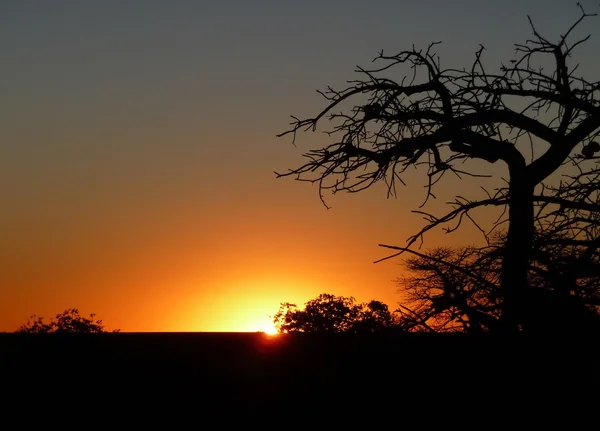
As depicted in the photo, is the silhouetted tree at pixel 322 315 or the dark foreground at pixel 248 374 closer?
the dark foreground at pixel 248 374

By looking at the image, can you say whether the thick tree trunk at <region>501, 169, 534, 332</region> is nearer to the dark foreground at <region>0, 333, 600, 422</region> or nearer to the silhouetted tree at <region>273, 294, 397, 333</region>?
the dark foreground at <region>0, 333, 600, 422</region>

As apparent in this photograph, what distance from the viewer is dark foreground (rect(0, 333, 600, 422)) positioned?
377cm

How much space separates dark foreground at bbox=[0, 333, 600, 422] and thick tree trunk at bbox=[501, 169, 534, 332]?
0.25 m

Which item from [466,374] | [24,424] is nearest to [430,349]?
[466,374]

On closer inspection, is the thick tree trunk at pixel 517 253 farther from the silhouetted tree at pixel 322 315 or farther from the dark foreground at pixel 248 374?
the silhouetted tree at pixel 322 315

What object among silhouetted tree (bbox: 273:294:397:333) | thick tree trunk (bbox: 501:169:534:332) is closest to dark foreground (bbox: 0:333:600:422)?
thick tree trunk (bbox: 501:169:534:332)

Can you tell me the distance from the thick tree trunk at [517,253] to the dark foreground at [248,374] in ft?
0.81

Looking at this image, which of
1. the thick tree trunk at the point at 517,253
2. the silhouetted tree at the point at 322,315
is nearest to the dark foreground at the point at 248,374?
the thick tree trunk at the point at 517,253

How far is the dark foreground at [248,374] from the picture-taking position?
377 centimetres

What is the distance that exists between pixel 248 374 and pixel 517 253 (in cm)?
225

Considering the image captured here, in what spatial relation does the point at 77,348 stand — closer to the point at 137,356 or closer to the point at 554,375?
the point at 137,356

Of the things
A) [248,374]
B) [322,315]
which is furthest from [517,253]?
[322,315]

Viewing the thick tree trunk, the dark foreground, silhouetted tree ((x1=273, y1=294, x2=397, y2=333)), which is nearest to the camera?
the thick tree trunk

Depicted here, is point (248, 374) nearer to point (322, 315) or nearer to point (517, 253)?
point (517, 253)
